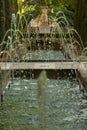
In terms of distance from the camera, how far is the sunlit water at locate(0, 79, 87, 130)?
4513 millimetres

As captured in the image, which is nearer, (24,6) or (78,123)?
(78,123)

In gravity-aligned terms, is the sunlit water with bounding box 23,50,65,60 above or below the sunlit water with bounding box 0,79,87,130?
above

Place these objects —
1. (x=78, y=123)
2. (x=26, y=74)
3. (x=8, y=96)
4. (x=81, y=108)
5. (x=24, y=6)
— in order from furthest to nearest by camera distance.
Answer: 1. (x=24, y=6)
2. (x=26, y=74)
3. (x=8, y=96)
4. (x=81, y=108)
5. (x=78, y=123)

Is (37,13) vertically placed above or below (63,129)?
above

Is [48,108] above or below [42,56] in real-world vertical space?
below

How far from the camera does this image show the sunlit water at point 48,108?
4513mm

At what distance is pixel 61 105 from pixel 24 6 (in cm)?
2596

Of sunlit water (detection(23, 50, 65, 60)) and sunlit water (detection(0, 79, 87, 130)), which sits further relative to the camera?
sunlit water (detection(23, 50, 65, 60))

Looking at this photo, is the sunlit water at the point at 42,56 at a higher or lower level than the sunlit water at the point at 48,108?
higher

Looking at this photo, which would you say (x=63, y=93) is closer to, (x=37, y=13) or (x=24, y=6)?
(x=37, y=13)

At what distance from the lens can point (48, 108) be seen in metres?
5.42

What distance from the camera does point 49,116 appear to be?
495cm

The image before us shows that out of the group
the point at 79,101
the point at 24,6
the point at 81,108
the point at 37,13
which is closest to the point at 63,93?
the point at 79,101

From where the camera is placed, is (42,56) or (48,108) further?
(42,56)
